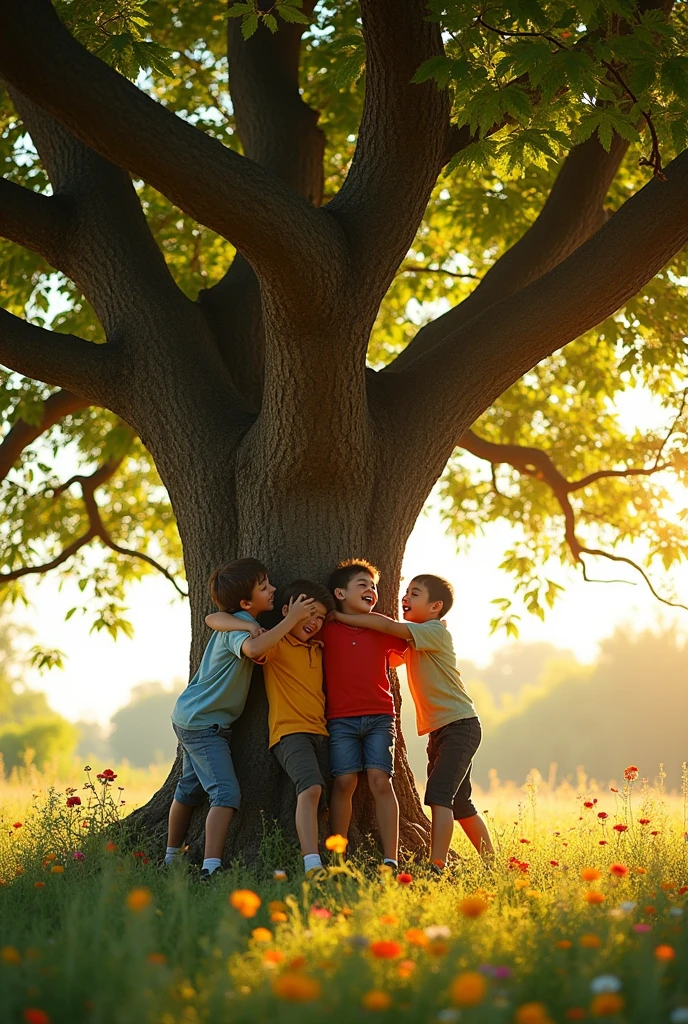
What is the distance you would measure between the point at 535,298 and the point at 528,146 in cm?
91

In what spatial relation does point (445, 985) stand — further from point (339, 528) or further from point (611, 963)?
point (339, 528)

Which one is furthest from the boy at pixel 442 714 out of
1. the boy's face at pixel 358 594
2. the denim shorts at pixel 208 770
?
the denim shorts at pixel 208 770

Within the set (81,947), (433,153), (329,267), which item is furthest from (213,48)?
(81,947)

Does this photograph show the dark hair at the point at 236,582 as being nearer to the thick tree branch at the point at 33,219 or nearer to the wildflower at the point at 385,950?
the thick tree branch at the point at 33,219

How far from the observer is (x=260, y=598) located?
536cm

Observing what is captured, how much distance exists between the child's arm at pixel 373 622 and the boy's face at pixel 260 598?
1.27ft

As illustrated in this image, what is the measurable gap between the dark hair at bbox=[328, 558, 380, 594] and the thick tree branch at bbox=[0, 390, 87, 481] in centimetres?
392

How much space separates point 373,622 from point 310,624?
1.22 feet

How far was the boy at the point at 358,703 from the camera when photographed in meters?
5.21

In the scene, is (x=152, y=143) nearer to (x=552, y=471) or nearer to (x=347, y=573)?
(x=347, y=573)

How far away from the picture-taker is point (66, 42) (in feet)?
13.6

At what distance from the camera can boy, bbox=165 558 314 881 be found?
509 cm

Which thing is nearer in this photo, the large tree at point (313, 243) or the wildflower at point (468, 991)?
the wildflower at point (468, 991)

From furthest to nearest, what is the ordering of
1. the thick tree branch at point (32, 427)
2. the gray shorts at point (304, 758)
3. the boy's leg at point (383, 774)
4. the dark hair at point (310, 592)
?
the thick tree branch at point (32, 427) < the dark hair at point (310, 592) < the boy's leg at point (383, 774) < the gray shorts at point (304, 758)
